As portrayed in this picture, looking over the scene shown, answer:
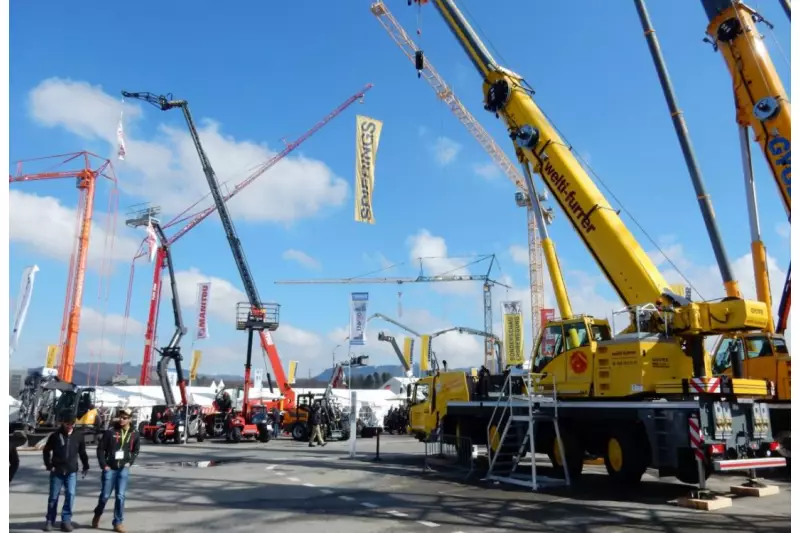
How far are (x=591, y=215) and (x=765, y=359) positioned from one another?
20.6ft

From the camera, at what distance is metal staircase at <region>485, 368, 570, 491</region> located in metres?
12.6

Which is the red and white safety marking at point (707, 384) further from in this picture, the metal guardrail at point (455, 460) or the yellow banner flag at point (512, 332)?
the yellow banner flag at point (512, 332)

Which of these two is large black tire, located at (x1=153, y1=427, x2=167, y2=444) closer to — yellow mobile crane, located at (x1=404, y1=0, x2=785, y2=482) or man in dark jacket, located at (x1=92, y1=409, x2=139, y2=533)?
yellow mobile crane, located at (x1=404, y1=0, x2=785, y2=482)

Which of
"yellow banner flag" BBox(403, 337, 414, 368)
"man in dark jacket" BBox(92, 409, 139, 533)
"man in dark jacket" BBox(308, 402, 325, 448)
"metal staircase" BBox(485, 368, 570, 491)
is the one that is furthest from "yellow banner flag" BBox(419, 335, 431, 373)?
Result: "man in dark jacket" BBox(92, 409, 139, 533)

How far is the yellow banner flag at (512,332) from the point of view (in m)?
44.7

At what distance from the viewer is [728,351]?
54.1 ft

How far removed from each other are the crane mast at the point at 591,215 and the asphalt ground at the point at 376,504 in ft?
10.5

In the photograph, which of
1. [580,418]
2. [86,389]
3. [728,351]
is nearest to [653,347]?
[580,418]

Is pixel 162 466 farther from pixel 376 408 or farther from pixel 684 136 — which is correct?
pixel 376 408

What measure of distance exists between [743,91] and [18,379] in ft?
115

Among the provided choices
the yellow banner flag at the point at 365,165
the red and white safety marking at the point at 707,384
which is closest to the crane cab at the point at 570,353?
the red and white safety marking at the point at 707,384

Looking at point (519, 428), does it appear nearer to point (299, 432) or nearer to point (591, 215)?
point (591, 215)

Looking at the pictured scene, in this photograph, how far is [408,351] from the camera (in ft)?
158

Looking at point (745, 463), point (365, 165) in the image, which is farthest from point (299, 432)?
point (745, 463)
